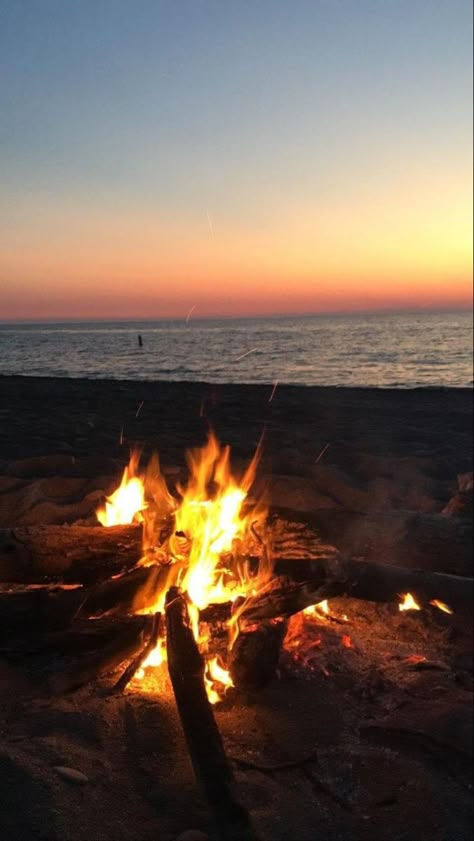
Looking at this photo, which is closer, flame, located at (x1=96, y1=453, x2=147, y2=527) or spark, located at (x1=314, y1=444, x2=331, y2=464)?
flame, located at (x1=96, y1=453, x2=147, y2=527)

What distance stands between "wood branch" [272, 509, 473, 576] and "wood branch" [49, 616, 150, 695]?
1.22 meters

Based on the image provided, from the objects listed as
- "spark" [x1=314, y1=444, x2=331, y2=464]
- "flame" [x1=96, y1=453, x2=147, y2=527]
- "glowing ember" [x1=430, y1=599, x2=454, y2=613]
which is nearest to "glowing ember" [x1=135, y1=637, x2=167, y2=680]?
"flame" [x1=96, y1=453, x2=147, y2=527]

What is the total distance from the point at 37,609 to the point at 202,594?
38.3 inches

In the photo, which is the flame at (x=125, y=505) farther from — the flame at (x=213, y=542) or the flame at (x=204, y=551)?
the flame at (x=213, y=542)

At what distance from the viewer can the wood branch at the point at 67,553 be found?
11.1 feet

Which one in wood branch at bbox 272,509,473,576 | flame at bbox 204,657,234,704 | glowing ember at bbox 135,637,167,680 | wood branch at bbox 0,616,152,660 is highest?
wood branch at bbox 272,509,473,576

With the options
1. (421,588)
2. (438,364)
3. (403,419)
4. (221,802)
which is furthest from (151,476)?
(438,364)

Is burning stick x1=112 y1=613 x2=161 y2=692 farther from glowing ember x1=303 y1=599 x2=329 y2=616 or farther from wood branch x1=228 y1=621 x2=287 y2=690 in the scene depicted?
glowing ember x1=303 y1=599 x2=329 y2=616

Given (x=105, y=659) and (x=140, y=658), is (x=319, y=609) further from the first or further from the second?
(x=105, y=659)

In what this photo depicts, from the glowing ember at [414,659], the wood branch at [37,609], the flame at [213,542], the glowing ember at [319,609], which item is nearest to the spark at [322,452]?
the glowing ember at [319,609]

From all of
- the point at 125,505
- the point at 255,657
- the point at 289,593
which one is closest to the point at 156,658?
the point at 255,657

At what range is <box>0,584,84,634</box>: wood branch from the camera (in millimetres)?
3195

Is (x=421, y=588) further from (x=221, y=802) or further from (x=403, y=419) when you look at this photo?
(x=403, y=419)

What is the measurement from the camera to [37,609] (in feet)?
10.6
